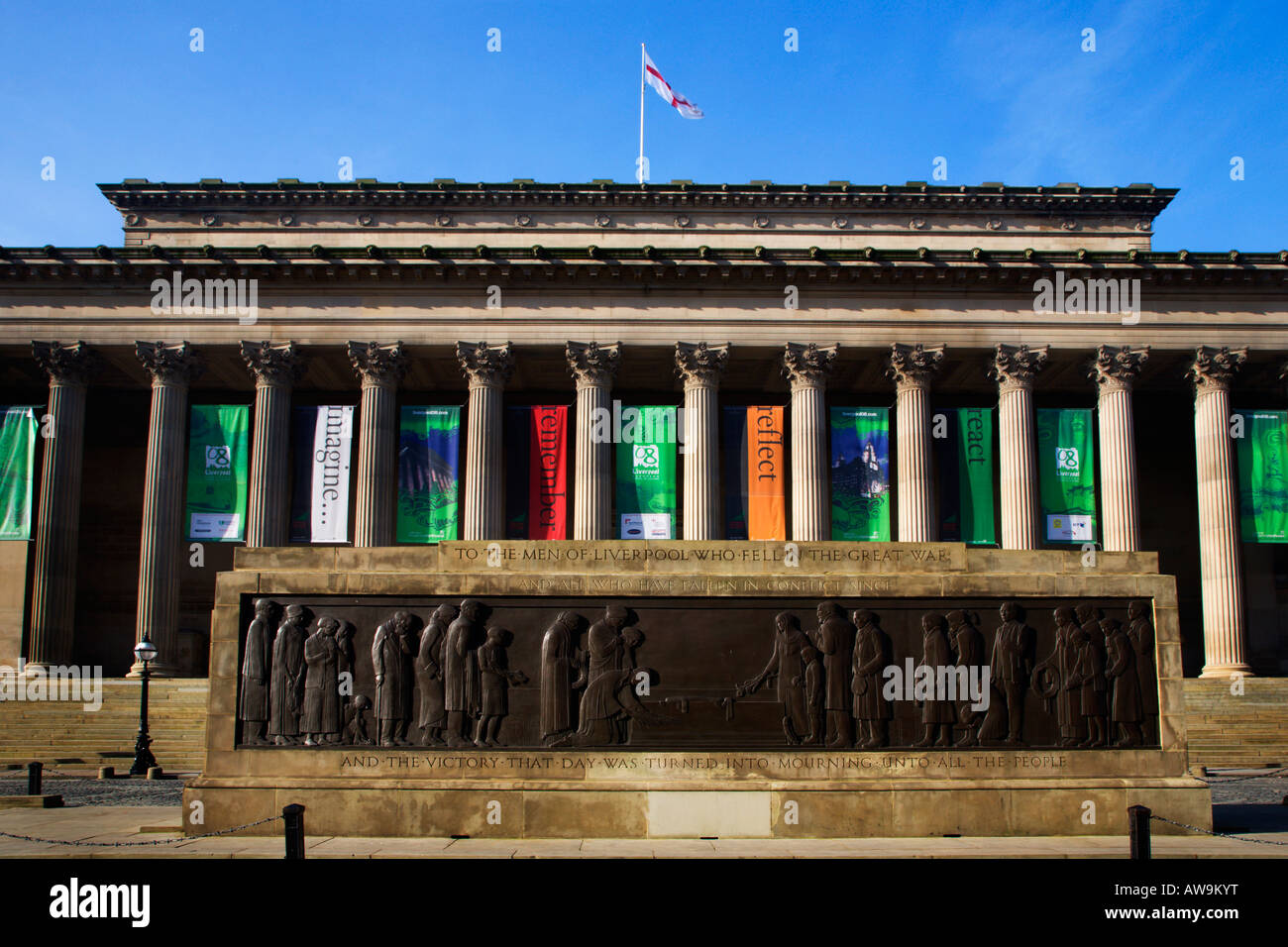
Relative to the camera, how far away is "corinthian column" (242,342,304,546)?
40125 mm

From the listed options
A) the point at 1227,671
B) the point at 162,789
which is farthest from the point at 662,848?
the point at 1227,671

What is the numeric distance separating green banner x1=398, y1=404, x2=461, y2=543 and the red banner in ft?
9.30

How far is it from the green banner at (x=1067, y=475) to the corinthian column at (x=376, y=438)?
81.3 feet

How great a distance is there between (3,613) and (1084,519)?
42137 millimetres

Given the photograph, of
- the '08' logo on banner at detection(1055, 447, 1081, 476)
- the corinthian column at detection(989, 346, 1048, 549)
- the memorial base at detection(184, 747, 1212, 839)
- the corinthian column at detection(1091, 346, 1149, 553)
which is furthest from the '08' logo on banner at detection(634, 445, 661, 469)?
the memorial base at detection(184, 747, 1212, 839)

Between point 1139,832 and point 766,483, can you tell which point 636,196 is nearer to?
point 766,483

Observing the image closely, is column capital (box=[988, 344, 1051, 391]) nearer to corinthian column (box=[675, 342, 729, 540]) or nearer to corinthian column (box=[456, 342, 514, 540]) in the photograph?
corinthian column (box=[675, 342, 729, 540])

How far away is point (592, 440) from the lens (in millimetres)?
40531

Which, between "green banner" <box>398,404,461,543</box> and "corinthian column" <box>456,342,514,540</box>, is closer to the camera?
"green banner" <box>398,404,461,543</box>

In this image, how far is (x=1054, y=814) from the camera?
15039mm

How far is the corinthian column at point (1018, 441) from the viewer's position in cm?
4028

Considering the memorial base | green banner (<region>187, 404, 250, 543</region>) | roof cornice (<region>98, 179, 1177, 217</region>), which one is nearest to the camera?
the memorial base

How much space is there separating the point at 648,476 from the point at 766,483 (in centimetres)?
444
